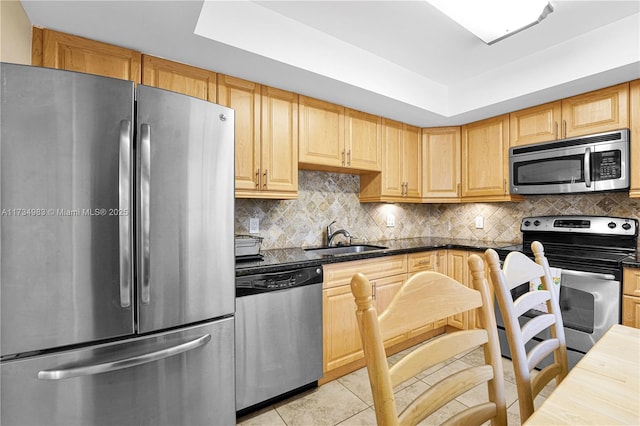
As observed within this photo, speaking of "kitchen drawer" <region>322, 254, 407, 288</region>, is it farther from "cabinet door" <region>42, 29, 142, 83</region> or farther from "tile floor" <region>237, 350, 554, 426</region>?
"cabinet door" <region>42, 29, 142, 83</region>

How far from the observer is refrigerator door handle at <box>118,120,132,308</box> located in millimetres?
1191

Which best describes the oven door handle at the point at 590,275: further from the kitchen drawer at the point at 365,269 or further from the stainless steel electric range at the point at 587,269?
the kitchen drawer at the point at 365,269

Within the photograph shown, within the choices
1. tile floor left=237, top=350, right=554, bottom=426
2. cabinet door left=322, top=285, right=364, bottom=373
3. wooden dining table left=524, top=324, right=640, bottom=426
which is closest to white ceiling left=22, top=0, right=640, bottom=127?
cabinet door left=322, top=285, right=364, bottom=373

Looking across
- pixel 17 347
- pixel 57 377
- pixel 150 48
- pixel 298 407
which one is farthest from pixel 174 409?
pixel 150 48

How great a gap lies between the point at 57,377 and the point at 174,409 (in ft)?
1.59

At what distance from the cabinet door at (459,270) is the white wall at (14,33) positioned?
329cm

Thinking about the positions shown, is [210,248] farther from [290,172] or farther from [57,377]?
[290,172]

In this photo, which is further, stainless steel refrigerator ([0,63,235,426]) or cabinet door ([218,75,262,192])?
cabinet door ([218,75,262,192])

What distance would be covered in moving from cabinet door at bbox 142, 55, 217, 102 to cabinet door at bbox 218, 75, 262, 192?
0.08m

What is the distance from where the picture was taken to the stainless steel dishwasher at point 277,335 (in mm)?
1733

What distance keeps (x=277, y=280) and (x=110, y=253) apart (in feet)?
2.99

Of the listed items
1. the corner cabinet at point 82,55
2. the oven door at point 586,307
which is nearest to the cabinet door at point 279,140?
the corner cabinet at point 82,55

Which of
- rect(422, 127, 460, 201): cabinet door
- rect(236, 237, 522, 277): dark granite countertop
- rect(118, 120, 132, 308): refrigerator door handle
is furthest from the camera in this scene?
rect(422, 127, 460, 201): cabinet door

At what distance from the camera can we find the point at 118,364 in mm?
1183
